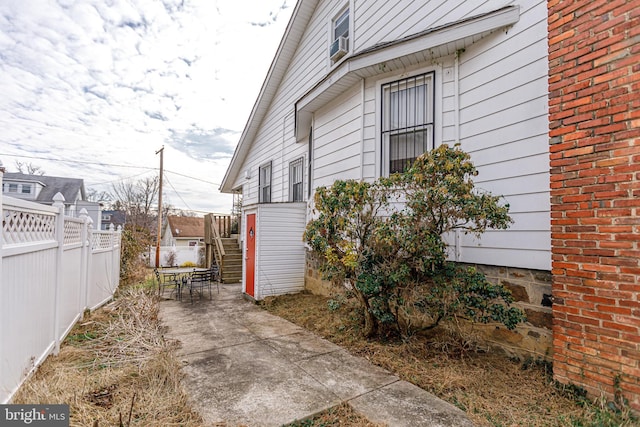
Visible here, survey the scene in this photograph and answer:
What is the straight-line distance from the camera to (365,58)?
5441 millimetres

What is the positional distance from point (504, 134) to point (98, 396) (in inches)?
223

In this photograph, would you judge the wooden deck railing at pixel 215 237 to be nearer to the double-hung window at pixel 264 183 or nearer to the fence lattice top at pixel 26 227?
the double-hung window at pixel 264 183

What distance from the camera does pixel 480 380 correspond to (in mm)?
3340

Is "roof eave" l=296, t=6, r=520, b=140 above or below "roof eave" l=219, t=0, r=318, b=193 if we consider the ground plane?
below

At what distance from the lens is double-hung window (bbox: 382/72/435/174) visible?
5.14 meters

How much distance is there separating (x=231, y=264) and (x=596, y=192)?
10756mm

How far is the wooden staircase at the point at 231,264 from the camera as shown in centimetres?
1112

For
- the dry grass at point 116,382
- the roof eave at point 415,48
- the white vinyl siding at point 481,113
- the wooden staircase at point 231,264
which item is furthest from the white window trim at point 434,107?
the wooden staircase at point 231,264

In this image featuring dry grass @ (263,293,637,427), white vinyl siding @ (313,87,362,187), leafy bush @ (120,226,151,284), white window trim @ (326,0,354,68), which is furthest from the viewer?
leafy bush @ (120,226,151,284)

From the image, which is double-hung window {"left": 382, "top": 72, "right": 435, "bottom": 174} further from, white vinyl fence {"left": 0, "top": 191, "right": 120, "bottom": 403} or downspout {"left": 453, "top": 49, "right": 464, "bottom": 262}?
white vinyl fence {"left": 0, "top": 191, "right": 120, "bottom": 403}

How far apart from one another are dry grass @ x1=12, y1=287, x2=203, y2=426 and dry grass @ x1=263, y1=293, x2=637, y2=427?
243 centimetres

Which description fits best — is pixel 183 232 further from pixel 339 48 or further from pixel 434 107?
pixel 434 107

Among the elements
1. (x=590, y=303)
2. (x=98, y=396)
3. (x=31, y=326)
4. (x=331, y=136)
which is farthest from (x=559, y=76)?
(x=31, y=326)

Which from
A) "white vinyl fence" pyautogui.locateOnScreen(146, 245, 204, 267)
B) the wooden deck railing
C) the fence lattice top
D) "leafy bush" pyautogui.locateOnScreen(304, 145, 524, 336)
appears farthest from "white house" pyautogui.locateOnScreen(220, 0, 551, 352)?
"white vinyl fence" pyautogui.locateOnScreen(146, 245, 204, 267)
